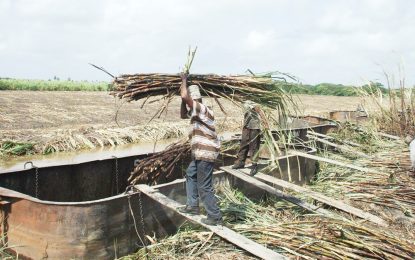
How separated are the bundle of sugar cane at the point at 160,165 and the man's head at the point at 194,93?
1.97 m

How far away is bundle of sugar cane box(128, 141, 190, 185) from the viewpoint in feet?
19.5

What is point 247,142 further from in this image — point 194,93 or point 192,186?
point 194,93

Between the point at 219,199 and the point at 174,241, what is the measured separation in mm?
1370

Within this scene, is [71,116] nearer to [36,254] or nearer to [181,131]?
[181,131]

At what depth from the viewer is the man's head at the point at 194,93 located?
4.15 m

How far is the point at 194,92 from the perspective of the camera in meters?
4.19

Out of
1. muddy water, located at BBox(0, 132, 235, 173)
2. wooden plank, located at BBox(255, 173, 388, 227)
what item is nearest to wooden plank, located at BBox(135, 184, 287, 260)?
wooden plank, located at BBox(255, 173, 388, 227)

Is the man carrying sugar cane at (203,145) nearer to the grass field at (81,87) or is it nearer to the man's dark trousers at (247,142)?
the grass field at (81,87)

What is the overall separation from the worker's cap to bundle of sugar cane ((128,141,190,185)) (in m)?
1.97

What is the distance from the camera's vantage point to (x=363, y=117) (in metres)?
13.2

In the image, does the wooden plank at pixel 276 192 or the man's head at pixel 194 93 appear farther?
the wooden plank at pixel 276 192

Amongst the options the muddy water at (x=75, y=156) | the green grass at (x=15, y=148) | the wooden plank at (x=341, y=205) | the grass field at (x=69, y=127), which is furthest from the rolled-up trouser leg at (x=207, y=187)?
the green grass at (x=15, y=148)

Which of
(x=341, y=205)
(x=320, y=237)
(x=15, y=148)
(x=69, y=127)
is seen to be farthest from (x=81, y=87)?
(x=320, y=237)

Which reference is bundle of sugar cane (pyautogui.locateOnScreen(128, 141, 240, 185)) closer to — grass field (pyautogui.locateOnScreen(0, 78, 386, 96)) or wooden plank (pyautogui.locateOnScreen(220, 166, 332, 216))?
wooden plank (pyautogui.locateOnScreen(220, 166, 332, 216))
